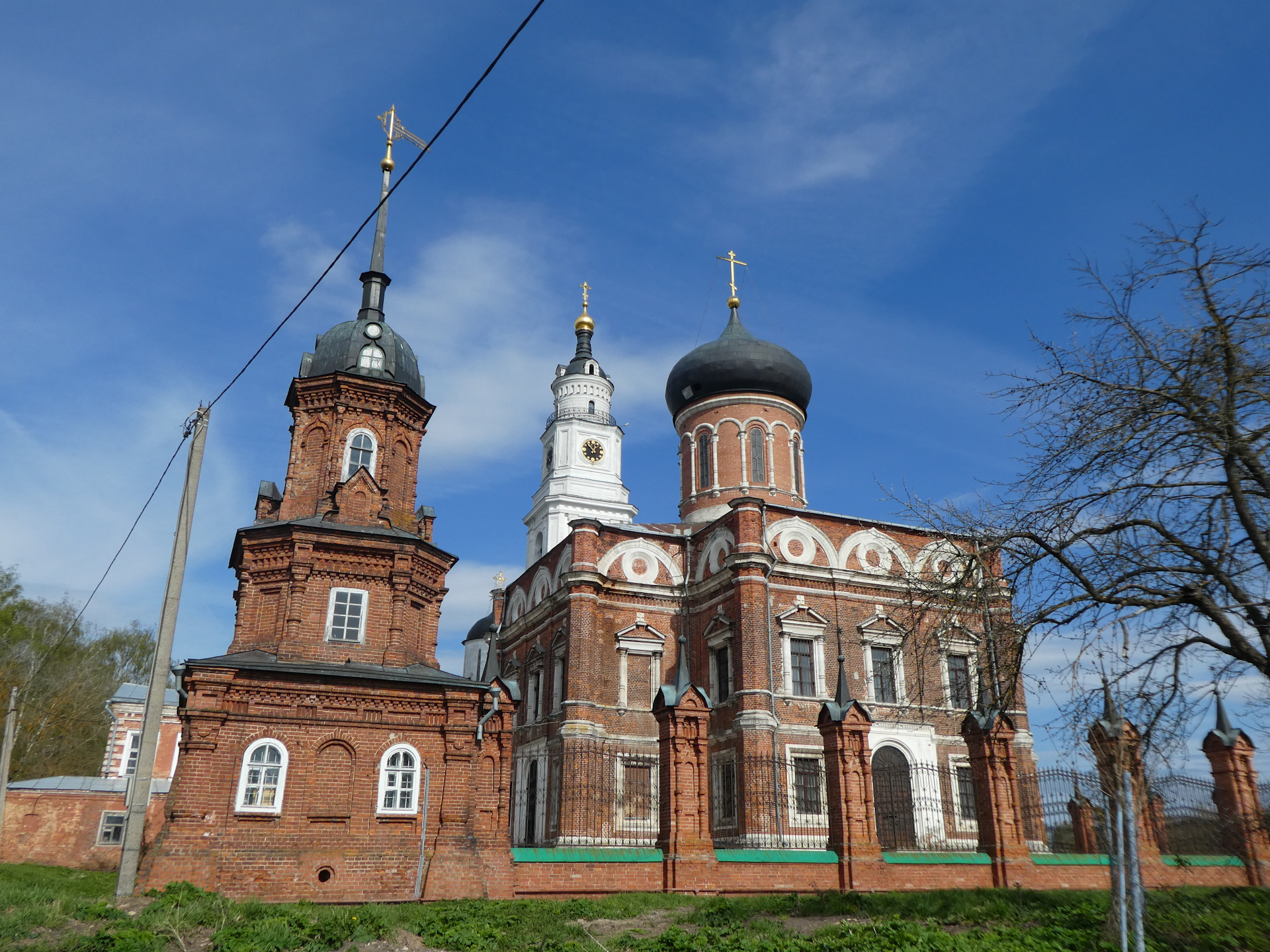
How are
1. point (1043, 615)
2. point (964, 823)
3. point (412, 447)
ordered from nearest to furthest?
point (1043, 615), point (412, 447), point (964, 823)

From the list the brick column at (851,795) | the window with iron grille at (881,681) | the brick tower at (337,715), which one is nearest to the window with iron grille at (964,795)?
the window with iron grille at (881,681)

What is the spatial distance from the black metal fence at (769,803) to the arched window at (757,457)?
9.68 metres

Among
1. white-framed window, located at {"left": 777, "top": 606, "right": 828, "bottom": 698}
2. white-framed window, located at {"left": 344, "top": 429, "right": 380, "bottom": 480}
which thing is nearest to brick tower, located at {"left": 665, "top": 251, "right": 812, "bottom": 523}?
white-framed window, located at {"left": 777, "top": 606, "right": 828, "bottom": 698}

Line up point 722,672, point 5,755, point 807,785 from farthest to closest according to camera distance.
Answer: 1. point 722,672
2. point 5,755
3. point 807,785

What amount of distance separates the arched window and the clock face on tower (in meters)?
11.7

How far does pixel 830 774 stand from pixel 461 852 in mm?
6731

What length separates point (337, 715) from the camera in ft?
53.5

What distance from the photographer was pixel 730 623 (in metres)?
24.6

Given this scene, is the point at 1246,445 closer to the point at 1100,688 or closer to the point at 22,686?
the point at 1100,688

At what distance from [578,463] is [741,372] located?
1179 centimetres

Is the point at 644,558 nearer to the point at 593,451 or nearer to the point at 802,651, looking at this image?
the point at 802,651

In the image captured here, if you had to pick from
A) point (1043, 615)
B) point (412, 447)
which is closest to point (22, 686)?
point (412, 447)

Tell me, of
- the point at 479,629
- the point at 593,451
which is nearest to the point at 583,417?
the point at 593,451

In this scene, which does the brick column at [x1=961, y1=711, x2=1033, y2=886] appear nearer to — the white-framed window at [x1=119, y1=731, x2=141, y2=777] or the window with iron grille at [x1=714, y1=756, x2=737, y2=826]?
the window with iron grille at [x1=714, y1=756, x2=737, y2=826]
